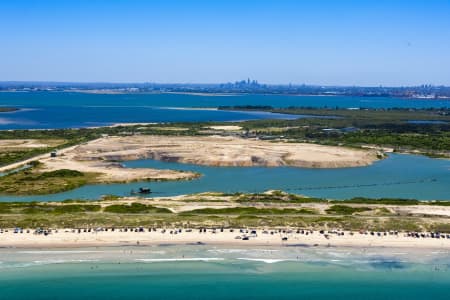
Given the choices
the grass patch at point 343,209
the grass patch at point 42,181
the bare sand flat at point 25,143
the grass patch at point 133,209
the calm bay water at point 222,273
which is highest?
the grass patch at point 343,209

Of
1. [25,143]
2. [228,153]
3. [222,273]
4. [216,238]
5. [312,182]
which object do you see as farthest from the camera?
[25,143]

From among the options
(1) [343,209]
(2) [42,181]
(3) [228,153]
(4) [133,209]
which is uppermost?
(3) [228,153]

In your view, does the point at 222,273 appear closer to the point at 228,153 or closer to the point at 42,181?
the point at 42,181

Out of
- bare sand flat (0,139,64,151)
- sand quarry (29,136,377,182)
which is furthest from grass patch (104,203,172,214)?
bare sand flat (0,139,64,151)

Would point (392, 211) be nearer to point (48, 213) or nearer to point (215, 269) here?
point (215, 269)

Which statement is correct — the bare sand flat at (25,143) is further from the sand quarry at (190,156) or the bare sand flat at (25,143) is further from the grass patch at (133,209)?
the grass patch at (133,209)

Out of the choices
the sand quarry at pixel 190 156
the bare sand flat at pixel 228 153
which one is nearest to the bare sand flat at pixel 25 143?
the sand quarry at pixel 190 156

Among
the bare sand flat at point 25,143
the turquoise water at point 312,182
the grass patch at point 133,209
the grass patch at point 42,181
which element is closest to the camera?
the grass patch at point 133,209

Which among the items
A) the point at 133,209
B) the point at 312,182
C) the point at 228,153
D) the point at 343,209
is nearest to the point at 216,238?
the point at 133,209

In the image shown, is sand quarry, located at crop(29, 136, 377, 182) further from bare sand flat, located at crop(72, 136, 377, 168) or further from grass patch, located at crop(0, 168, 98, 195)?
grass patch, located at crop(0, 168, 98, 195)
